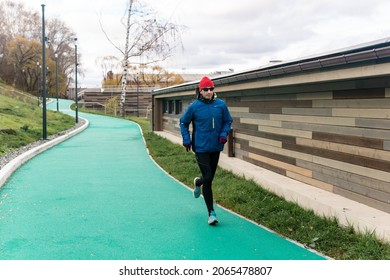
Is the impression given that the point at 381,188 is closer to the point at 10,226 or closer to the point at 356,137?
the point at 356,137

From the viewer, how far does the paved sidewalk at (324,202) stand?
464cm

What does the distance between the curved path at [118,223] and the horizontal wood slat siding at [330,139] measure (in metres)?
1.45

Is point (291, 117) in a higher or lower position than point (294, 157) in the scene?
higher

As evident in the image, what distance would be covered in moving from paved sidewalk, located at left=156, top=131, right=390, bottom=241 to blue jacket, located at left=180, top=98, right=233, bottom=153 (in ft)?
4.96

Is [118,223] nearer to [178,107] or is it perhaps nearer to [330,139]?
[330,139]

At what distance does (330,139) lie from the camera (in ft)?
20.5

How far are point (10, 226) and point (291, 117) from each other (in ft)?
15.5

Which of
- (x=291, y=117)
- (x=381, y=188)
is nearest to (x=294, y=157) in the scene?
(x=291, y=117)

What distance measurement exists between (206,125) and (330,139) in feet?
6.60

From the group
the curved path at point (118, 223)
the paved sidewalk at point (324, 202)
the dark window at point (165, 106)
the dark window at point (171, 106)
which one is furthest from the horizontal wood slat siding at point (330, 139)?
the dark window at point (165, 106)

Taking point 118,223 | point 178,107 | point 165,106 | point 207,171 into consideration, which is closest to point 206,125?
point 207,171

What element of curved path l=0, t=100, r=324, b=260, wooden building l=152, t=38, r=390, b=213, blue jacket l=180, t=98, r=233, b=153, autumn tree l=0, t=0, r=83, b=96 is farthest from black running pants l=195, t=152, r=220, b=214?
autumn tree l=0, t=0, r=83, b=96

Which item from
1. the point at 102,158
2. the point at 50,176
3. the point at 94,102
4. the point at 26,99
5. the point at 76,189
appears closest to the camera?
the point at 76,189

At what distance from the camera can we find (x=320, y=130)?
6.50 meters
